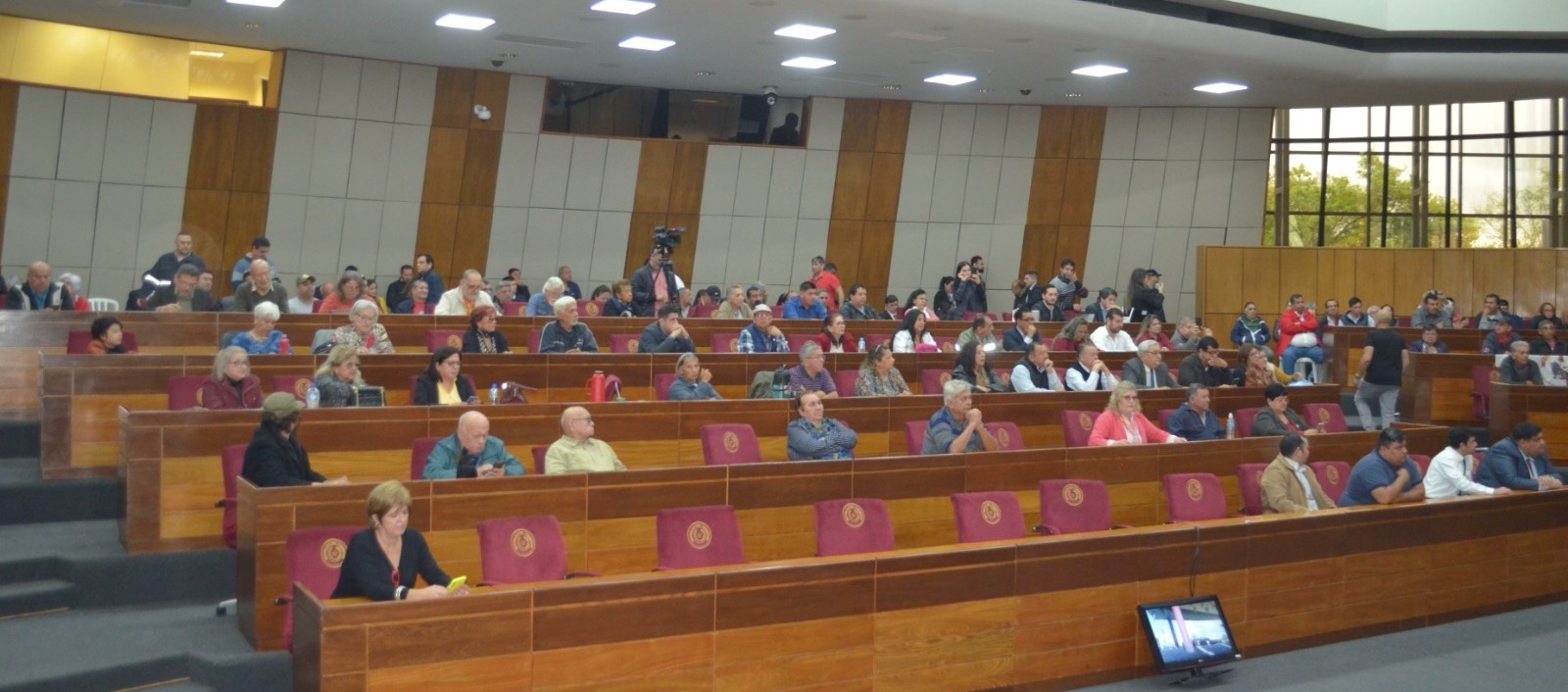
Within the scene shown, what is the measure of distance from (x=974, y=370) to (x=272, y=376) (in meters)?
4.92

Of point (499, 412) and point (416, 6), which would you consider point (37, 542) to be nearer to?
point (499, 412)

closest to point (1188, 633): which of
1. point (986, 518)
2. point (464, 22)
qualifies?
point (986, 518)

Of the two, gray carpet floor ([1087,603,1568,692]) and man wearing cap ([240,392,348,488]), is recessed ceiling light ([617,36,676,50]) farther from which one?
gray carpet floor ([1087,603,1568,692])

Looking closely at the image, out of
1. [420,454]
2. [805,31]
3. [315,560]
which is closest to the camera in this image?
[315,560]

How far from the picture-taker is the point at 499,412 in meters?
8.04

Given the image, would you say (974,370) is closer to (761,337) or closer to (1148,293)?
(761,337)

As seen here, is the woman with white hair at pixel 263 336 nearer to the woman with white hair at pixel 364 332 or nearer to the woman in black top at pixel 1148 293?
the woman with white hair at pixel 364 332

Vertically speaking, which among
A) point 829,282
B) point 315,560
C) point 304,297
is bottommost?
point 315,560

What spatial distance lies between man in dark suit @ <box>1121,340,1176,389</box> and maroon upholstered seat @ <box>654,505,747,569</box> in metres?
5.60

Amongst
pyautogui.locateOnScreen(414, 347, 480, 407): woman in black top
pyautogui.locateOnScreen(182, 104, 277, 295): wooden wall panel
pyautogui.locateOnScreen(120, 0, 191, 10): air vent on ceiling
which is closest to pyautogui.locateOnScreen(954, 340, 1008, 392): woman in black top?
pyautogui.locateOnScreen(414, 347, 480, 407): woman in black top

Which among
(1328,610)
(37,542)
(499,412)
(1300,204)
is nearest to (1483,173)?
(1300,204)

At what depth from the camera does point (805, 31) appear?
13641 millimetres

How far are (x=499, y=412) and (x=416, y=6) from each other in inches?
241

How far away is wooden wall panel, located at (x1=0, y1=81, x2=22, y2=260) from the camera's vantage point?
13.5 metres
